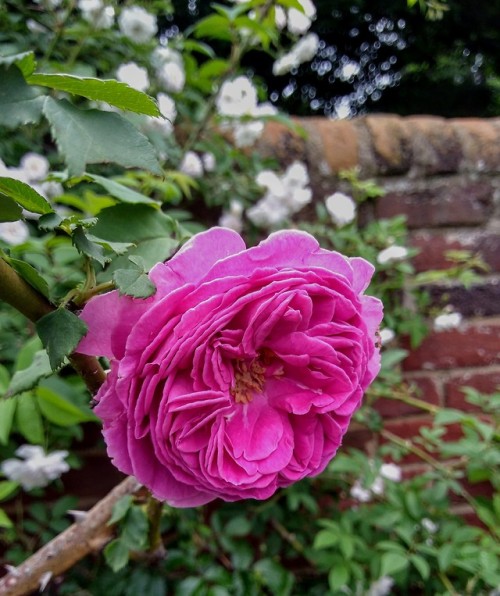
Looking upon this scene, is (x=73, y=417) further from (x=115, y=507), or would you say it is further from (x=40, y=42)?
(x=40, y=42)

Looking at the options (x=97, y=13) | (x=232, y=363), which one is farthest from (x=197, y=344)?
(x=97, y=13)

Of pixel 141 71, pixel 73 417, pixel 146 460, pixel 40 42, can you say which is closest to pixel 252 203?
pixel 141 71

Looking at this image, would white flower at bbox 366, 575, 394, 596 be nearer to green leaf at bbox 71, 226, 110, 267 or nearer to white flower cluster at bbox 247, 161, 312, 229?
white flower cluster at bbox 247, 161, 312, 229

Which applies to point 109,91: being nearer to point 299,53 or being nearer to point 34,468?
point 34,468

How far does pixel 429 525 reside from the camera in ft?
3.05

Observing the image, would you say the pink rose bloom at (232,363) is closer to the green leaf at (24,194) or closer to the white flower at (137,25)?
the green leaf at (24,194)

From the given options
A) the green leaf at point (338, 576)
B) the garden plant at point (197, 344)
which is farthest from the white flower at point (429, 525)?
the green leaf at point (338, 576)

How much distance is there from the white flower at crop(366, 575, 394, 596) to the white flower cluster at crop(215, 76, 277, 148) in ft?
2.55

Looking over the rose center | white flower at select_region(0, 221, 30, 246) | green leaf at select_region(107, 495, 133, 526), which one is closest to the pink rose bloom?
the rose center

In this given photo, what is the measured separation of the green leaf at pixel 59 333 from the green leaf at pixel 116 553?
9.5 inches

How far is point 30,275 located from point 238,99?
0.83 meters

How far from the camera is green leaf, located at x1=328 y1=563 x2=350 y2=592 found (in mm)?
813

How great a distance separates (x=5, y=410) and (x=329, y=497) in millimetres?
670

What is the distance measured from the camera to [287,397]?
29 cm
